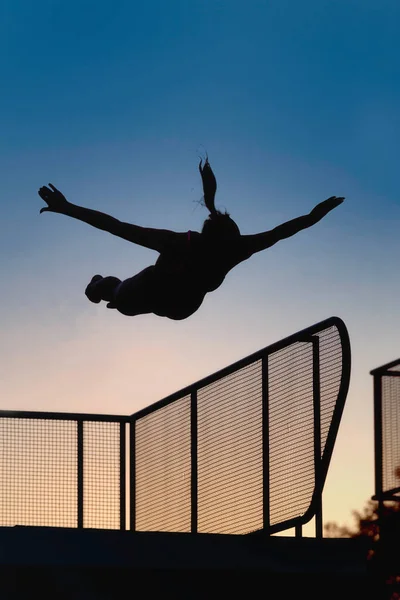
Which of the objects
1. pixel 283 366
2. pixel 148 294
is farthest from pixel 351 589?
pixel 148 294

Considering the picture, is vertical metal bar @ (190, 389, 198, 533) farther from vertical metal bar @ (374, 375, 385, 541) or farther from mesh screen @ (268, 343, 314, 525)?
vertical metal bar @ (374, 375, 385, 541)

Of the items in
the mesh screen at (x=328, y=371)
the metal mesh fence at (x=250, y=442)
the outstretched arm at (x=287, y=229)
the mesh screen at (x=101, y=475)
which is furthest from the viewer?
the mesh screen at (x=101, y=475)

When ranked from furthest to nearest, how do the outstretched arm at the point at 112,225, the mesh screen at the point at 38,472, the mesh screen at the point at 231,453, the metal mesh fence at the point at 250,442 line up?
the mesh screen at the point at 38,472 → the mesh screen at the point at 231,453 → the metal mesh fence at the point at 250,442 → the outstretched arm at the point at 112,225

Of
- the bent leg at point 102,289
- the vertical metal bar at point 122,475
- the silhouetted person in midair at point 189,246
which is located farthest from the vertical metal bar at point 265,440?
the vertical metal bar at point 122,475

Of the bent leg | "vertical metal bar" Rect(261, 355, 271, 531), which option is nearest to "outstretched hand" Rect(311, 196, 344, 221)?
"vertical metal bar" Rect(261, 355, 271, 531)

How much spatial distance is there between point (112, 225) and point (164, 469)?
3394 mm

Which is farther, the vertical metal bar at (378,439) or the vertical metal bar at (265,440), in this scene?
the vertical metal bar at (378,439)

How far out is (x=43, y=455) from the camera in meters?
11.3

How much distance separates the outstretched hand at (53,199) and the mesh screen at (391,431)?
13.2 feet

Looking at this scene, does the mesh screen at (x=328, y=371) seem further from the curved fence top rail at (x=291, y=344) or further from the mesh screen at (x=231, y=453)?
the mesh screen at (x=231, y=453)

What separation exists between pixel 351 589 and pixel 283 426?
1.28 metres

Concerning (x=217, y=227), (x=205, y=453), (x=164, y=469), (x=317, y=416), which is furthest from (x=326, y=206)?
(x=164, y=469)

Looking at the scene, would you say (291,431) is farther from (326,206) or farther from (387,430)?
(387,430)

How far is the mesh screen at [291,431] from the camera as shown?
961 centimetres
